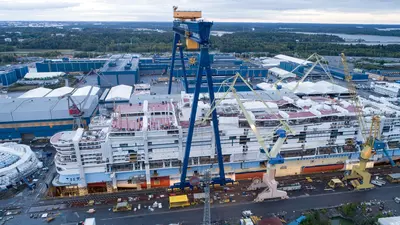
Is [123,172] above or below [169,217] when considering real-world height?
above

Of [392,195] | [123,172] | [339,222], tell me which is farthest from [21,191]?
[392,195]

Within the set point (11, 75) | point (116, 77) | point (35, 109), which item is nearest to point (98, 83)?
point (116, 77)

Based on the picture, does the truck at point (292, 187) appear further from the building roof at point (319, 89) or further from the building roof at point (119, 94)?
the building roof at point (119, 94)

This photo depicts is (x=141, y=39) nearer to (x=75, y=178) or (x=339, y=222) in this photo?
(x=75, y=178)

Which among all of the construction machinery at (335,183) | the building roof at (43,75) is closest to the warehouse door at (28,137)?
the building roof at (43,75)

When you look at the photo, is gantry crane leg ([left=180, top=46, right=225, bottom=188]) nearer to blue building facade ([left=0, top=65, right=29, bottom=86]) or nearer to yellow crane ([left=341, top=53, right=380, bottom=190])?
yellow crane ([left=341, top=53, right=380, bottom=190])

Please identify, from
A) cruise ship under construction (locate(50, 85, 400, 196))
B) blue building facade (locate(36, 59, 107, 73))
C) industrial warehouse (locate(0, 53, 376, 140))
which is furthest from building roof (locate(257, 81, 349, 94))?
blue building facade (locate(36, 59, 107, 73))
